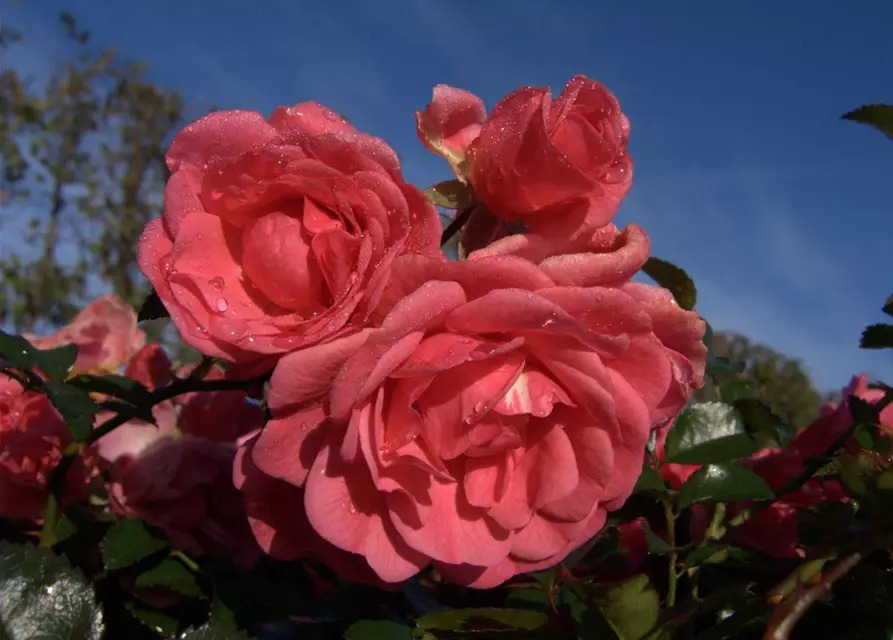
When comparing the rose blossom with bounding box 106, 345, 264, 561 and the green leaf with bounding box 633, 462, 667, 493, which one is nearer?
the green leaf with bounding box 633, 462, 667, 493

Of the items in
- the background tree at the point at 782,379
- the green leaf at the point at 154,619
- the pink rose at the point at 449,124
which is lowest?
the green leaf at the point at 154,619

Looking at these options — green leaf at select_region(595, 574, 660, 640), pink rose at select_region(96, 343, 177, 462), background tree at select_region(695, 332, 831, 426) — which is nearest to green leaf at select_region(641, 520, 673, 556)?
green leaf at select_region(595, 574, 660, 640)

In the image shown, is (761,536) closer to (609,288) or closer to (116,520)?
(609,288)

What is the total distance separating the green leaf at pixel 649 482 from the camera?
698 millimetres

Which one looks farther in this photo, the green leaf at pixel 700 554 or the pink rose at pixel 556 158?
the green leaf at pixel 700 554

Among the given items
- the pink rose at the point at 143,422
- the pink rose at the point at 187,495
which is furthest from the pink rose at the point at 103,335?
the pink rose at the point at 187,495

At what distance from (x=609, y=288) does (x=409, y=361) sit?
0.13 meters

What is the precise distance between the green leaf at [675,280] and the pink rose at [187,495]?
1.61ft

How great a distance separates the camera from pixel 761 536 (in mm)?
815

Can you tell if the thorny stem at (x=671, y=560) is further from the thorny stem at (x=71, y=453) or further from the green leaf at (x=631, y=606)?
the thorny stem at (x=71, y=453)

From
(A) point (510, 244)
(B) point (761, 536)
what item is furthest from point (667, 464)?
(A) point (510, 244)

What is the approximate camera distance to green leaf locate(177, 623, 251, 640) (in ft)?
1.97

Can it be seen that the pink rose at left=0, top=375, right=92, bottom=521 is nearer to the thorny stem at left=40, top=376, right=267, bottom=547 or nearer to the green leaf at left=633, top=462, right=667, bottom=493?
the thorny stem at left=40, top=376, right=267, bottom=547

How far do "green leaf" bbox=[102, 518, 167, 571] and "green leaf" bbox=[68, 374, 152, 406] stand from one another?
137 mm
